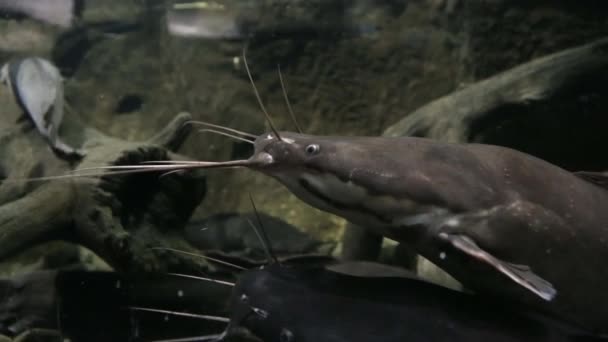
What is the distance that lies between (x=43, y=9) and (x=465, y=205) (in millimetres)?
4552

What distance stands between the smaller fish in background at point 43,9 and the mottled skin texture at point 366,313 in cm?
414

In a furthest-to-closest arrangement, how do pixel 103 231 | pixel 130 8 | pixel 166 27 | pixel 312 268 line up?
pixel 130 8 < pixel 166 27 < pixel 103 231 < pixel 312 268

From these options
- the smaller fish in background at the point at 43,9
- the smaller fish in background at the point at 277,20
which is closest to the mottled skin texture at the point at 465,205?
the smaller fish in background at the point at 277,20

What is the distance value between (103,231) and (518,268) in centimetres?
167

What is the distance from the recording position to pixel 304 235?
3434mm

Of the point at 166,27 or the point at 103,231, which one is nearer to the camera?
the point at 103,231

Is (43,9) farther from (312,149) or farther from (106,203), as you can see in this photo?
(312,149)

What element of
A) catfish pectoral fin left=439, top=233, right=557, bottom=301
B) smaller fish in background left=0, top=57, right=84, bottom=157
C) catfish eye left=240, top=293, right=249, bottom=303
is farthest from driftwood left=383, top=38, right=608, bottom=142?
smaller fish in background left=0, top=57, right=84, bottom=157

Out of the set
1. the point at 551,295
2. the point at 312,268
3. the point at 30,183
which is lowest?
the point at 30,183

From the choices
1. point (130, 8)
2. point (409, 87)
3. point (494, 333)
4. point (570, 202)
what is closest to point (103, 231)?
point (494, 333)

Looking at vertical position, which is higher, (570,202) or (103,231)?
(570,202)

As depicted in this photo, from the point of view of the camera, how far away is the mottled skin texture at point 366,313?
1.42 m

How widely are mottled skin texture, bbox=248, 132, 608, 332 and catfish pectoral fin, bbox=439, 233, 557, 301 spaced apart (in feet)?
0.08

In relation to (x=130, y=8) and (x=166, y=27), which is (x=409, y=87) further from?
(x=130, y=8)
